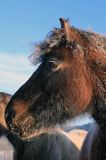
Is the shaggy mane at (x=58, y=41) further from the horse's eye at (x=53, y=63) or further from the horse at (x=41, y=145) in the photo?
the horse at (x=41, y=145)

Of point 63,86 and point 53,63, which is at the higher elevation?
point 53,63

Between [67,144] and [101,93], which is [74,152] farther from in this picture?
[101,93]

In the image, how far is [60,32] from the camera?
6.03 meters

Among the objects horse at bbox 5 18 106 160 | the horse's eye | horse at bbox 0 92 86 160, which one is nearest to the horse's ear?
horse at bbox 5 18 106 160

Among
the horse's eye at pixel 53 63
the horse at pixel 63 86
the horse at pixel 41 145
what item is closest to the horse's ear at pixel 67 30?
the horse at pixel 63 86

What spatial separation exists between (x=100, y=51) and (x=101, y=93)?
560 mm

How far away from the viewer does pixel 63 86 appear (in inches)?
235

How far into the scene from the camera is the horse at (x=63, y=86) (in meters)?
5.97

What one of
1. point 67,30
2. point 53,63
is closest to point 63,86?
point 53,63

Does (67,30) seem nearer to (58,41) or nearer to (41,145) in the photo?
(58,41)

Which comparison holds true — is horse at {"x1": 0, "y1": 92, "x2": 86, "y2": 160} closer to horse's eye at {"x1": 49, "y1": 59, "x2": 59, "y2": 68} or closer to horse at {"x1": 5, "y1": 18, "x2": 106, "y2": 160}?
horse at {"x1": 5, "y1": 18, "x2": 106, "y2": 160}

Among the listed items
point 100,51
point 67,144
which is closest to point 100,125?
point 100,51

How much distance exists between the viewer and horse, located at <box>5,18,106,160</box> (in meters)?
5.97

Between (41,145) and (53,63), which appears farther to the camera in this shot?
(41,145)
